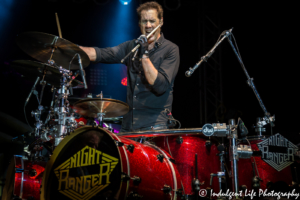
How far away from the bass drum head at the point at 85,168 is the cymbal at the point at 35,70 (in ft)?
3.46

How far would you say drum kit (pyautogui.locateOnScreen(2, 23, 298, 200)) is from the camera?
166cm

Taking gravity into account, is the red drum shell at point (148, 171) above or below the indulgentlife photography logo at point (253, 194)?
above

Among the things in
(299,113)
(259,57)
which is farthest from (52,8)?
(299,113)

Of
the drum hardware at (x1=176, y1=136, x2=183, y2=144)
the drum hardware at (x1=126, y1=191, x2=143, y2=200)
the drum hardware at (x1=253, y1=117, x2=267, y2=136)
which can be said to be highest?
the drum hardware at (x1=253, y1=117, x2=267, y2=136)

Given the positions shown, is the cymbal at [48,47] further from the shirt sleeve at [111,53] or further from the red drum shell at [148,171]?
the red drum shell at [148,171]

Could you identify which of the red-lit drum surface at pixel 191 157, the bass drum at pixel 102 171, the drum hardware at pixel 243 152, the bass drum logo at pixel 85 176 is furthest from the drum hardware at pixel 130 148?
the drum hardware at pixel 243 152

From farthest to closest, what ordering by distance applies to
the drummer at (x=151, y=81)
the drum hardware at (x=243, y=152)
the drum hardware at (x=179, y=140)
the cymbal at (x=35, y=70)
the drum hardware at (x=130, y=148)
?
the cymbal at (x=35, y=70) → the drummer at (x=151, y=81) → the drum hardware at (x=179, y=140) → the drum hardware at (x=243, y=152) → the drum hardware at (x=130, y=148)

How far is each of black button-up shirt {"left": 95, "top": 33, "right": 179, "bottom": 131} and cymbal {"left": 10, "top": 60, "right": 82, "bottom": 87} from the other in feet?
2.54

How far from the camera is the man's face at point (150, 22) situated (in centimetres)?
264

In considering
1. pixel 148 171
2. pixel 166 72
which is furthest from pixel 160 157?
pixel 166 72

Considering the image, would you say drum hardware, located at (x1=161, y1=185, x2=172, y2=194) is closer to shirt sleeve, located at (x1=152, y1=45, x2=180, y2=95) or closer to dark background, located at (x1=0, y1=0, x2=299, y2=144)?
shirt sleeve, located at (x1=152, y1=45, x2=180, y2=95)

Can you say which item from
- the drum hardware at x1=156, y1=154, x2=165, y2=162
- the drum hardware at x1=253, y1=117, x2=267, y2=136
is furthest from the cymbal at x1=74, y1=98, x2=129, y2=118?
the drum hardware at x1=253, y1=117, x2=267, y2=136

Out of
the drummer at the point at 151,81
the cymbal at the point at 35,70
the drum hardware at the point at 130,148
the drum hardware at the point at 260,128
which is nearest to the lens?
the drum hardware at the point at 130,148

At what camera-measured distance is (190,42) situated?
242 inches
